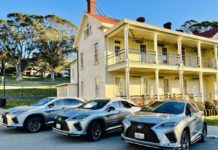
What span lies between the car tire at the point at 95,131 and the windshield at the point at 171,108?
2268 millimetres

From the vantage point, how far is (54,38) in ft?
158

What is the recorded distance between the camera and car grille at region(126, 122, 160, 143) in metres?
6.21

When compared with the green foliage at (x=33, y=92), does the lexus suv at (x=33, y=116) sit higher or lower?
lower

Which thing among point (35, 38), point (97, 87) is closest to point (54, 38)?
point (35, 38)

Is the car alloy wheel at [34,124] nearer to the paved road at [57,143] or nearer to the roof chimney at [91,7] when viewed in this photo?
the paved road at [57,143]

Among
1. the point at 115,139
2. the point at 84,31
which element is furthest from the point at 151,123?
the point at 84,31

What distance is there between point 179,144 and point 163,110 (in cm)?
165

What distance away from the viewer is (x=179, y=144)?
20.4 feet

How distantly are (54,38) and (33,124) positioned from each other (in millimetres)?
39996

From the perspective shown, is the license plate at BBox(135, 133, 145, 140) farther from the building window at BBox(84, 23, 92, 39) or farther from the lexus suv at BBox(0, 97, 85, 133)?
the building window at BBox(84, 23, 92, 39)

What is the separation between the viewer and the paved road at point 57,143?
7434mm

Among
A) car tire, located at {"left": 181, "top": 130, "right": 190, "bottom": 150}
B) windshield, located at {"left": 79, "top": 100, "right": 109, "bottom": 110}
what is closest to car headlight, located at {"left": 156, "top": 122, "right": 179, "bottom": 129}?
car tire, located at {"left": 181, "top": 130, "right": 190, "bottom": 150}

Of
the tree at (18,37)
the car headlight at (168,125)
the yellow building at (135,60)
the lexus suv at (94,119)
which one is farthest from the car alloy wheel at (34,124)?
the tree at (18,37)

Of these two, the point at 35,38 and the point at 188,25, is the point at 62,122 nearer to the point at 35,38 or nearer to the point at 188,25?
the point at 35,38
